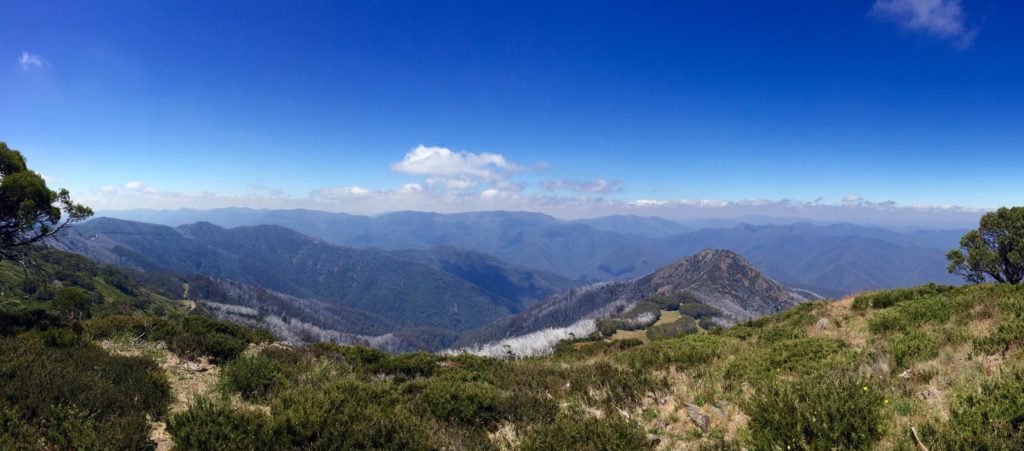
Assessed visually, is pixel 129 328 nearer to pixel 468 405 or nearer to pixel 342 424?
pixel 342 424

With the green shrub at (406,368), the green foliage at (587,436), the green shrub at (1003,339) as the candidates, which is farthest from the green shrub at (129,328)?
the green shrub at (1003,339)

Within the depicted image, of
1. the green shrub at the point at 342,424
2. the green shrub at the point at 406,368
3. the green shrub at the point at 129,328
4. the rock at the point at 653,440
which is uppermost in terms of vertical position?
the green shrub at the point at 342,424

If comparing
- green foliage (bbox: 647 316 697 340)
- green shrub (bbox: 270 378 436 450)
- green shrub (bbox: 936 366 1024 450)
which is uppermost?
green shrub (bbox: 936 366 1024 450)

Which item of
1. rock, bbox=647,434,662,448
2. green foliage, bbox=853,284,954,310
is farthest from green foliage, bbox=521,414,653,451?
green foliage, bbox=853,284,954,310

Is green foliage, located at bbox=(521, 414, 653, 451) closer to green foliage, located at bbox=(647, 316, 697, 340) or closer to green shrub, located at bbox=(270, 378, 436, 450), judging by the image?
green shrub, located at bbox=(270, 378, 436, 450)

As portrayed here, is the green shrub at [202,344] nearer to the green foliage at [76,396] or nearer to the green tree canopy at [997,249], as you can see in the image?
the green foliage at [76,396]

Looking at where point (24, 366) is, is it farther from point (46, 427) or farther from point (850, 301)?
point (850, 301)

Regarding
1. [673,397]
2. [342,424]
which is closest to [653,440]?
[673,397]
